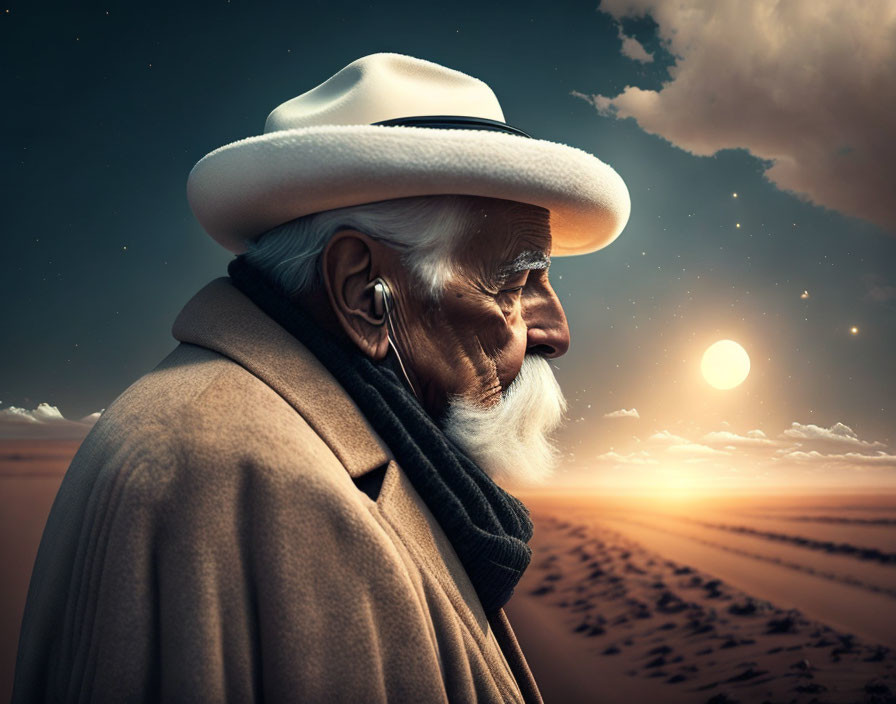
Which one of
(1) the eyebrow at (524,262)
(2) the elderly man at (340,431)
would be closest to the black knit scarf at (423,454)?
(2) the elderly man at (340,431)

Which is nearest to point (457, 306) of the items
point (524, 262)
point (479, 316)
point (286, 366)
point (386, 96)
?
point (479, 316)

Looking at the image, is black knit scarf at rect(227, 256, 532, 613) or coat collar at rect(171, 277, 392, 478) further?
black knit scarf at rect(227, 256, 532, 613)

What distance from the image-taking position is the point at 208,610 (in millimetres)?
920

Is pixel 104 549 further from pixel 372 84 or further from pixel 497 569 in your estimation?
pixel 372 84

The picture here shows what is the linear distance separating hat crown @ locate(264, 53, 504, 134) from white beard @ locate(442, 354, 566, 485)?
2.54 feet

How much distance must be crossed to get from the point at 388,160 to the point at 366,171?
0.06 meters

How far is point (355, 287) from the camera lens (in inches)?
56.2

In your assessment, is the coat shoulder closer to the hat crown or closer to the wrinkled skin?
the wrinkled skin

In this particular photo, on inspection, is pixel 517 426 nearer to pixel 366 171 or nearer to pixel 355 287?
pixel 355 287

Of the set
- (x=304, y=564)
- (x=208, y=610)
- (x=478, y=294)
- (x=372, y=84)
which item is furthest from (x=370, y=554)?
(x=372, y=84)

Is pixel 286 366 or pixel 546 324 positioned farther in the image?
pixel 546 324

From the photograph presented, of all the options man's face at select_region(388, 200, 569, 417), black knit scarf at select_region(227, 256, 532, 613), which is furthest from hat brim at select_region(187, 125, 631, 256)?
black knit scarf at select_region(227, 256, 532, 613)

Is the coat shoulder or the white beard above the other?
the white beard

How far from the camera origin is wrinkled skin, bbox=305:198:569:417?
1.42 metres
